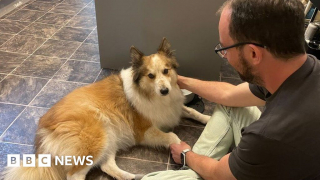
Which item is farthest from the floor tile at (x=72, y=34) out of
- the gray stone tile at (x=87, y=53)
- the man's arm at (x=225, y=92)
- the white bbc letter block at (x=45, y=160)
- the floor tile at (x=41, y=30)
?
the white bbc letter block at (x=45, y=160)

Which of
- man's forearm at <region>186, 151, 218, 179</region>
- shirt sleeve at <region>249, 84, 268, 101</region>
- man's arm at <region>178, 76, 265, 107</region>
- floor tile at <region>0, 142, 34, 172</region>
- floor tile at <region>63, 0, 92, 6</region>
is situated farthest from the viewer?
floor tile at <region>63, 0, 92, 6</region>

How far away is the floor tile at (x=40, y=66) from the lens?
3.08 metres

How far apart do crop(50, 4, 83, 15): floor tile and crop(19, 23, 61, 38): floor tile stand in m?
0.61

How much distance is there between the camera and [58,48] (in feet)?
11.7

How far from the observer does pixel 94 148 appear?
1.91 metres

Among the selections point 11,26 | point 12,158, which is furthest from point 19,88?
point 11,26

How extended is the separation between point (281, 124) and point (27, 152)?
190 centimetres

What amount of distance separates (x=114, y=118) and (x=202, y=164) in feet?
2.72

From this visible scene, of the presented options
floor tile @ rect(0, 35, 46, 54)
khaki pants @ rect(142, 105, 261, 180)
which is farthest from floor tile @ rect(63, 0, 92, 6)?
khaki pants @ rect(142, 105, 261, 180)

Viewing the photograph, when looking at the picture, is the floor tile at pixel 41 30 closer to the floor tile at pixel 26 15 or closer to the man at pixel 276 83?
the floor tile at pixel 26 15

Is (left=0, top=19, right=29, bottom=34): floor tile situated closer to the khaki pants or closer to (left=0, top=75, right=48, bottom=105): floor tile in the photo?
(left=0, top=75, right=48, bottom=105): floor tile

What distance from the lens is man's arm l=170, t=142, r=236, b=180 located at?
4.44 feet

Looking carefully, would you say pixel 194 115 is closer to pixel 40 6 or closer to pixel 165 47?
pixel 165 47

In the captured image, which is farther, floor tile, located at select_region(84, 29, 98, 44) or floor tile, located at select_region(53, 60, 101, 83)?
floor tile, located at select_region(84, 29, 98, 44)
